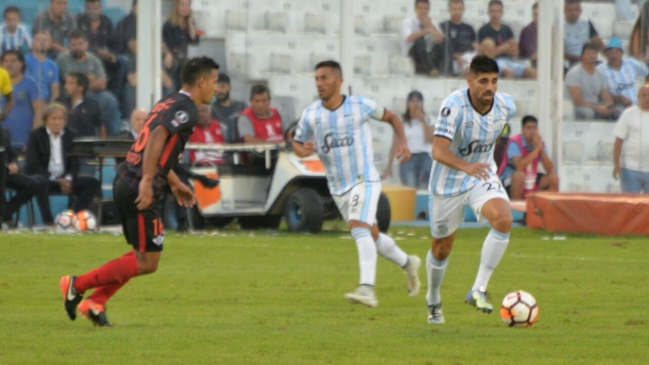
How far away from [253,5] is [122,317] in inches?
477

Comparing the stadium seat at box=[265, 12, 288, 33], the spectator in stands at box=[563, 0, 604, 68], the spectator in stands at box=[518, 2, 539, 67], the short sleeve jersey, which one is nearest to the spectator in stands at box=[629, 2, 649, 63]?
the spectator in stands at box=[563, 0, 604, 68]

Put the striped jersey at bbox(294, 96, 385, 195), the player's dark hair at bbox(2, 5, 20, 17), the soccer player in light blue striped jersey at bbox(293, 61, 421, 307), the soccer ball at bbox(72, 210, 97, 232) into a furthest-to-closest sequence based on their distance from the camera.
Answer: the player's dark hair at bbox(2, 5, 20, 17), the soccer ball at bbox(72, 210, 97, 232), the striped jersey at bbox(294, 96, 385, 195), the soccer player in light blue striped jersey at bbox(293, 61, 421, 307)

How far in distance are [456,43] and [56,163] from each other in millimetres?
7300

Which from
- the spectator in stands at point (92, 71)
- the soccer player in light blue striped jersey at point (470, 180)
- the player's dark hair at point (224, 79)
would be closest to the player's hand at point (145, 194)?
the soccer player in light blue striped jersey at point (470, 180)

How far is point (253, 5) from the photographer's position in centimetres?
2025

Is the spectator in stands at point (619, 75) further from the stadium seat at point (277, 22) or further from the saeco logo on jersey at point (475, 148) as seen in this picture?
the saeco logo on jersey at point (475, 148)

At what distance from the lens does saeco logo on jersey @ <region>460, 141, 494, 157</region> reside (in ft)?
28.6

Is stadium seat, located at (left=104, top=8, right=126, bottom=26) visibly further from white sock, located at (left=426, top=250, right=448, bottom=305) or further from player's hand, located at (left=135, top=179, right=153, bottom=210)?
player's hand, located at (left=135, top=179, right=153, bottom=210)

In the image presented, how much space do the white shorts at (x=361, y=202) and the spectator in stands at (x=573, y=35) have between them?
11.8m

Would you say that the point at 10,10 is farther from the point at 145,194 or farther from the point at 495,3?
the point at 145,194

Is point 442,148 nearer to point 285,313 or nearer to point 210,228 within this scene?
point 285,313

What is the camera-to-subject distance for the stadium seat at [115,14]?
19375 millimetres

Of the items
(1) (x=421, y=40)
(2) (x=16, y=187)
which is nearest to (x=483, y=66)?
(2) (x=16, y=187)

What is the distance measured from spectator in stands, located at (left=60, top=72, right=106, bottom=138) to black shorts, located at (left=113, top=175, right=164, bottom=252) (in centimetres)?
1097
